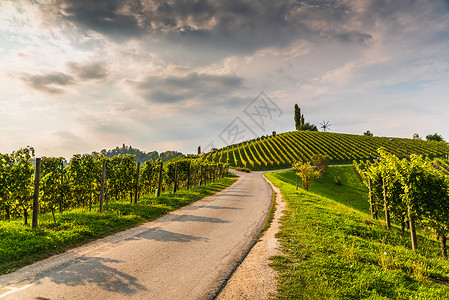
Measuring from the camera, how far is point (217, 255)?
23.8 feet

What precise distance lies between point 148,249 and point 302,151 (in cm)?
9637

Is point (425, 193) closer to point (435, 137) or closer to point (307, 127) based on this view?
point (307, 127)

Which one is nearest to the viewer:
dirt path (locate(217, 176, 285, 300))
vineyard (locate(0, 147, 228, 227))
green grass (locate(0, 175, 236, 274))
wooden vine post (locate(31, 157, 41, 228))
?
dirt path (locate(217, 176, 285, 300))

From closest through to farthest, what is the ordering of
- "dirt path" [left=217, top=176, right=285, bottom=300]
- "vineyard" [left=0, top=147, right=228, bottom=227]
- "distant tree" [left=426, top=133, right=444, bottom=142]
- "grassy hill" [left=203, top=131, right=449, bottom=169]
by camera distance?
1. "dirt path" [left=217, top=176, right=285, bottom=300]
2. "vineyard" [left=0, top=147, right=228, bottom=227]
3. "grassy hill" [left=203, top=131, right=449, bottom=169]
4. "distant tree" [left=426, top=133, right=444, bottom=142]

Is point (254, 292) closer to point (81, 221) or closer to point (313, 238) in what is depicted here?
point (313, 238)

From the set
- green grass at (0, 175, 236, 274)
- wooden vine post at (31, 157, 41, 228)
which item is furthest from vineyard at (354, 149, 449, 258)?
wooden vine post at (31, 157, 41, 228)

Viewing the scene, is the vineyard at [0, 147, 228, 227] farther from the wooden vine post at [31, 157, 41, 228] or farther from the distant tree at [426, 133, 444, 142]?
the distant tree at [426, 133, 444, 142]

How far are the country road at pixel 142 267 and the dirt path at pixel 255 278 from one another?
259 mm

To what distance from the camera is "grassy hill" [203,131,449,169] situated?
8594 cm

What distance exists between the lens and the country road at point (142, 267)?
504cm

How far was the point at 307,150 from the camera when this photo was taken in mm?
97312

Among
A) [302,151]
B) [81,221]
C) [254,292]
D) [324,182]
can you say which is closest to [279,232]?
[254,292]

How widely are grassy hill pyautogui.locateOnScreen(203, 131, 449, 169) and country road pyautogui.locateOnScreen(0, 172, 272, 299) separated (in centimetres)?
7108

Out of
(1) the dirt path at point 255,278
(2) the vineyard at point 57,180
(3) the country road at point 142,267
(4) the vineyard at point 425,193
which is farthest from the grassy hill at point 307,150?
(1) the dirt path at point 255,278
